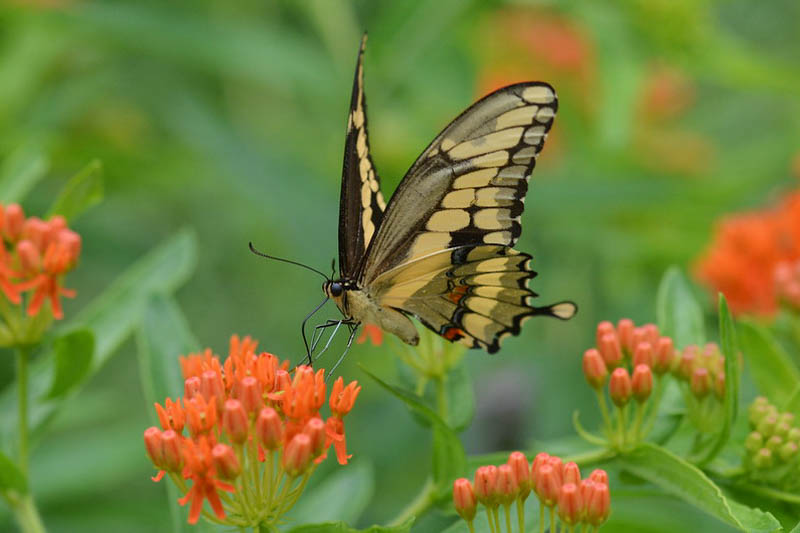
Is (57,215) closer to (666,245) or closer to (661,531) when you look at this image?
(661,531)

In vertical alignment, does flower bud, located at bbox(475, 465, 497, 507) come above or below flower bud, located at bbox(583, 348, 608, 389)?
below

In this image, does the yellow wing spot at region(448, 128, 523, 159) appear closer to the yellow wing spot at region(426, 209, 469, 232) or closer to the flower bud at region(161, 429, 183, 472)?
the yellow wing spot at region(426, 209, 469, 232)

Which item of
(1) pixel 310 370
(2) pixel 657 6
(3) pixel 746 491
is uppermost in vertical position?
(2) pixel 657 6

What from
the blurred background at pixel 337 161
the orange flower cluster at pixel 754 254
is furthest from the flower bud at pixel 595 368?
the blurred background at pixel 337 161

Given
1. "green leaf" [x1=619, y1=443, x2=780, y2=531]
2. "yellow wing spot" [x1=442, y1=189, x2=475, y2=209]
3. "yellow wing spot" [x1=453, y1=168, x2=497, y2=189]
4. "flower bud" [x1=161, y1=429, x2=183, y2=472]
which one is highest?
"yellow wing spot" [x1=453, y1=168, x2=497, y2=189]

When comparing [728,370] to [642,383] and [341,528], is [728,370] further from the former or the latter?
[341,528]

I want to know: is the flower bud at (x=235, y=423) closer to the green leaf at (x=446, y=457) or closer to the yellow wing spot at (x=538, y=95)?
the green leaf at (x=446, y=457)

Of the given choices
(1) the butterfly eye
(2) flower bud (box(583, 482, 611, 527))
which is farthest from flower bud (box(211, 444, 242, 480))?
(1) the butterfly eye

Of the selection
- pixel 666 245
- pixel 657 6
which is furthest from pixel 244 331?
pixel 657 6
